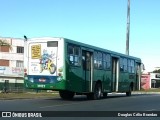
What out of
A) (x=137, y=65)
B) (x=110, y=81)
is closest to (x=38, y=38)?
(x=110, y=81)

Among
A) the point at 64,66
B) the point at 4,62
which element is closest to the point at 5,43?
the point at 4,62

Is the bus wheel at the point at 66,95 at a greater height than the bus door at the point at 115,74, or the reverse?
the bus door at the point at 115,74

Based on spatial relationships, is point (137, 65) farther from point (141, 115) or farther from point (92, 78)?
point (141, 115)

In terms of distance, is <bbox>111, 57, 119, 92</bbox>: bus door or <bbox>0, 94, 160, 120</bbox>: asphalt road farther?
<bbox>111, 57, 119, 92</bbox>: bus door

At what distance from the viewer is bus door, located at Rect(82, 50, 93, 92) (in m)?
27.0

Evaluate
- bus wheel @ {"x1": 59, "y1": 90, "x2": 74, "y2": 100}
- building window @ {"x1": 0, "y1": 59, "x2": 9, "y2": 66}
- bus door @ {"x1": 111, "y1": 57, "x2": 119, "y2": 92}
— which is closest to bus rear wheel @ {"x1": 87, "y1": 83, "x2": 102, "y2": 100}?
bus wheel @ {"x1": 59, "y1": 90, "x2": 74, "y2": 100}

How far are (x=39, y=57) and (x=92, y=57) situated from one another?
4.08 meters

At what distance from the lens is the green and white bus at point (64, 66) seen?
24.6 meters

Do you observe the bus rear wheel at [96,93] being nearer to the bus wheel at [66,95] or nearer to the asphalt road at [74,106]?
the bus wheel at [66,95]

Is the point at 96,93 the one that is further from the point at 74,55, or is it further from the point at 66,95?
the point at 74,55

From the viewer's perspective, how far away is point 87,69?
90.0 ft

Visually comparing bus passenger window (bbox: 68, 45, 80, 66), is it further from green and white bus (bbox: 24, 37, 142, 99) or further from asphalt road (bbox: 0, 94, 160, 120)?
asphalt road (bbox: 0, 94, 160, 120)

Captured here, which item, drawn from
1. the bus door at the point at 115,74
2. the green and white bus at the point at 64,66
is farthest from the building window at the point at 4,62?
the green and white bus at the point at 64,66

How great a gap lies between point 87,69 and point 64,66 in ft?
10.7
